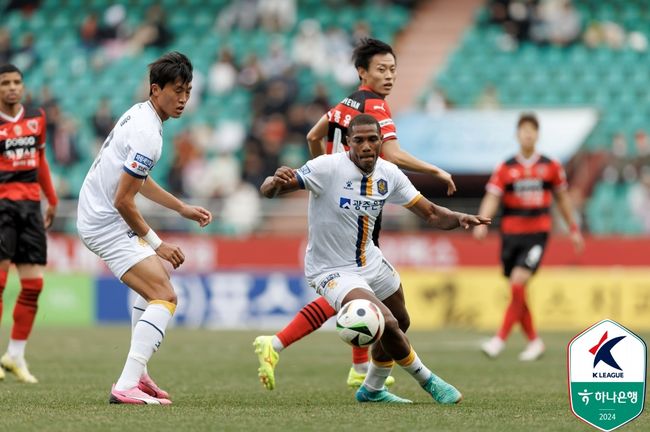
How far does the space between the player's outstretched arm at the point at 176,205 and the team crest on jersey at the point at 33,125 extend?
2.07 metres

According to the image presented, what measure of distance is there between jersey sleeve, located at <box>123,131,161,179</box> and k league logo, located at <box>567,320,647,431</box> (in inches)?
112

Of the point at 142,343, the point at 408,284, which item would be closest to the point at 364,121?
the point at 142,343

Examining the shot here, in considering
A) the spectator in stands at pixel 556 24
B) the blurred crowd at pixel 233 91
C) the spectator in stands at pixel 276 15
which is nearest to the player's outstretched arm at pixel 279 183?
the blurred crowd at pixel 233 91

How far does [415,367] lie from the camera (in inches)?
319

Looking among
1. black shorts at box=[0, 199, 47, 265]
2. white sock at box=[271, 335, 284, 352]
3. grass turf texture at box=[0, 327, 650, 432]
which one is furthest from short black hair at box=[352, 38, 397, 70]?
black shorts at box=[0, 199, 47, 265]

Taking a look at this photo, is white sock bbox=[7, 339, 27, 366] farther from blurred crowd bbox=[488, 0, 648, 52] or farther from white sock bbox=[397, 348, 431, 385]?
blurred crowd bbox=[488, 0, 648, 52]

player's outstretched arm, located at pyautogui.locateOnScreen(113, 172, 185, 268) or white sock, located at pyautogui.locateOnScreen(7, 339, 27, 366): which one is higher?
player's outstretched arm, located at pyautogui.locateOnScreen(113, 172, 185, 268)

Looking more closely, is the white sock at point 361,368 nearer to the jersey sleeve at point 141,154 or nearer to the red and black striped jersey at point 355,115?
the red and black striped jersey at point 355,115

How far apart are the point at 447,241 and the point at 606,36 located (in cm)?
667

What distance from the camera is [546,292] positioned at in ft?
61.8

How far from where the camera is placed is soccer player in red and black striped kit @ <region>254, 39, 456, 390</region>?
338 inches

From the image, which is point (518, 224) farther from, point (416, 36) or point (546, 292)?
point (416, 36)

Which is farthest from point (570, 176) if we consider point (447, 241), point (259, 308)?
point (259, 308)

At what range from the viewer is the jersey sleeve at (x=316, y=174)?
794 centimetres
